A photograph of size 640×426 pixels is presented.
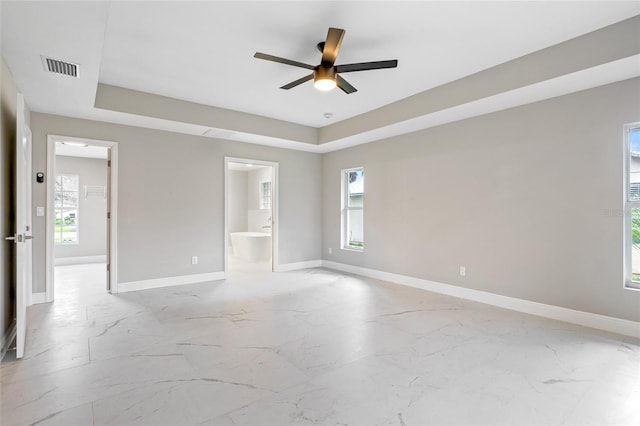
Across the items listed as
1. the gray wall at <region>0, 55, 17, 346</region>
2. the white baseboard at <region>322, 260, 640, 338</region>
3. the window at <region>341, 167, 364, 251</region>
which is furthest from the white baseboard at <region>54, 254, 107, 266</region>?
the white baseboard at <region>322, 260, 640, 338</region>

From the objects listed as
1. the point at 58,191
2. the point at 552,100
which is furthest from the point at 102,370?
the point at 58,191

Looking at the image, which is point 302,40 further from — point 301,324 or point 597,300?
point 597,300

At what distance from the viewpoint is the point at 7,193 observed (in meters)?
3.10

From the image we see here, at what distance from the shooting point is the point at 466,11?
2.61m

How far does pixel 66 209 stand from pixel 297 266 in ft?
18.9

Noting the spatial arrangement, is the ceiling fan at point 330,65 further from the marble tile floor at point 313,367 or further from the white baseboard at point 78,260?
the white baseboard at point 78,260

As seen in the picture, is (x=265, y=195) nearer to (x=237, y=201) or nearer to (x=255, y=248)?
(x=237, y=201)

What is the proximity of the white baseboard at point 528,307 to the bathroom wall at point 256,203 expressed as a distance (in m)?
4.57

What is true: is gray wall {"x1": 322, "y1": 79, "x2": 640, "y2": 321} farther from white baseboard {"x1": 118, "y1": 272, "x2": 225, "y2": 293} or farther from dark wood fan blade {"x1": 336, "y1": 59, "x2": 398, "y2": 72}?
white baseboard {"x1": 118, "y1": 272, "x2": 225, "y2": 293}

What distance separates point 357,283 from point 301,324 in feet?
7.04

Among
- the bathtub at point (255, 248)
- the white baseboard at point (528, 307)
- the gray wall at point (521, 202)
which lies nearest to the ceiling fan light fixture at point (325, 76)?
the gray wall at point (521, 202)

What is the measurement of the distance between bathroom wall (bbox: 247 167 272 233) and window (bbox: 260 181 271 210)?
12 cm

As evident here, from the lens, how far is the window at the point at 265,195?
946 cm

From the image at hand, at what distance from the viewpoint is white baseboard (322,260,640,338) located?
3.19m
